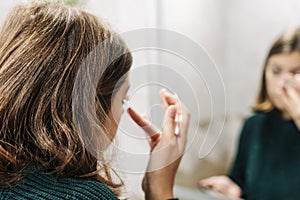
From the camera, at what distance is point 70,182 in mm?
564

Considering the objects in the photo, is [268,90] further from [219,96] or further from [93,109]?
[93,109]

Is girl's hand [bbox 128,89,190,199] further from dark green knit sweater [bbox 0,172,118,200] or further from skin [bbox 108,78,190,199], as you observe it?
dark green knit sweater [bbox 0,172,118,200]

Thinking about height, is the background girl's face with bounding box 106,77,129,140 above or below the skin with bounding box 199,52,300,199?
above

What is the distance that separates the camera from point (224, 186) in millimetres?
1176

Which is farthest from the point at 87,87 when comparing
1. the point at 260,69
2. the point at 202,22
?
the point at 260,69

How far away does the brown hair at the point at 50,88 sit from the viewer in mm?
571

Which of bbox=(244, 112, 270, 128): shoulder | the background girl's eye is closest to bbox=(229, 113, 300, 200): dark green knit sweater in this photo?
bbox=(244, 112, 270, 128): shoulder

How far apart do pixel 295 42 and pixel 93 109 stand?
2.17 feet

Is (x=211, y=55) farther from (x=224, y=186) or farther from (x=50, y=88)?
(x=50, y=88)

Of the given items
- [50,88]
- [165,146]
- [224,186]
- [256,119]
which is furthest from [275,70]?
[50,88]

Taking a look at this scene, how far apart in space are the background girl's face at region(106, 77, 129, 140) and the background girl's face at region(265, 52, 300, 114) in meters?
0.54

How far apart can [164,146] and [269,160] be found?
0.55 m

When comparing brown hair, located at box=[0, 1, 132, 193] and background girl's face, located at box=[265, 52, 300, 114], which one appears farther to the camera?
background girl's face, located at box=[265, 52, 300, 114]

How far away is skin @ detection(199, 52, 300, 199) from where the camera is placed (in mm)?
1056
